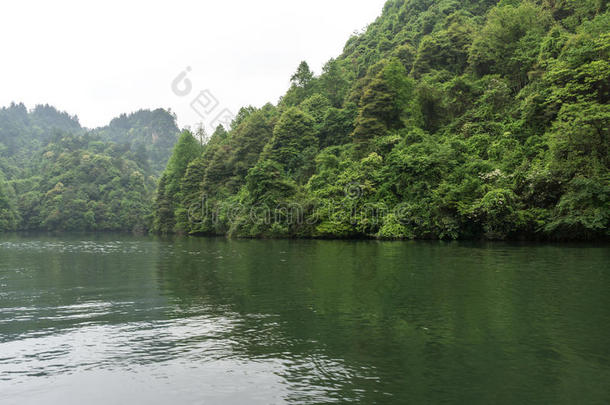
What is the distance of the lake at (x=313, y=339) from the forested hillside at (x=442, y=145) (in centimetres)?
2070

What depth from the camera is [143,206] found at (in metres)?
114

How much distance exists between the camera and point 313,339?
355 inches

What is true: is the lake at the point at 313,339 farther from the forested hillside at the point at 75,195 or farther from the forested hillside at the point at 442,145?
the forested hillside at the point at 75,195

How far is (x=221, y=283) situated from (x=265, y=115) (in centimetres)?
7308

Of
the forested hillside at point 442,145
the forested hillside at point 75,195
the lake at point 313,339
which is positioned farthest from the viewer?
the forested hillside at point 75,195

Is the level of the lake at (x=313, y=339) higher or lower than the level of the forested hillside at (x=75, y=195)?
lower

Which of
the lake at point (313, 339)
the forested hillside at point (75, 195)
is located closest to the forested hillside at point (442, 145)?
the lake at point (313, 339)

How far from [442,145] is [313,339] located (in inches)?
1604

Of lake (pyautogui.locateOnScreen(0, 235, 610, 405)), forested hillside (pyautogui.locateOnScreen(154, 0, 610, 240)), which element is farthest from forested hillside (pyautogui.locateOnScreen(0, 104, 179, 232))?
lake (pyautogui.locateOnScreen(0, 235, 610, 405))

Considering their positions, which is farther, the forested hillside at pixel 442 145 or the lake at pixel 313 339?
the forested hillside at pixel 442 145

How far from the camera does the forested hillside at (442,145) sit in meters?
35.6

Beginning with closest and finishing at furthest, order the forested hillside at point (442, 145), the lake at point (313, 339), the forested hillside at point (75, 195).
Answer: the lake at point (313, 339)
the forested hillside at point (442, 145)
the forested hillside at point (75, 195)

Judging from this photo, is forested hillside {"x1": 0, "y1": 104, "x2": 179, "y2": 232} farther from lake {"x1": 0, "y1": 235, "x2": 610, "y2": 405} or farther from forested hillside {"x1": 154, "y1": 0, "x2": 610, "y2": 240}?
lake {"x1": 0, "y1": 235, "x2": 610, "y2": 405}

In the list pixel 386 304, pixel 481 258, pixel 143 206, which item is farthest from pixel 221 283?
pixel 143 206
